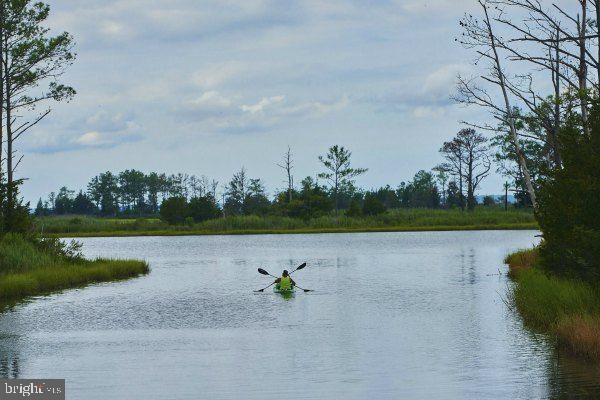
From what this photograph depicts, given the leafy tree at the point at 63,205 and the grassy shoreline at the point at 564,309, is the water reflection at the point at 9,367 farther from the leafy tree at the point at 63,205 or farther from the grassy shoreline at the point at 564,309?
the leafy tree at the point at 63,205

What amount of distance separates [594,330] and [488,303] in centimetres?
1148

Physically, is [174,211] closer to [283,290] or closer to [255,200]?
[255,200]

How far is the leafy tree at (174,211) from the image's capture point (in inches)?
4230

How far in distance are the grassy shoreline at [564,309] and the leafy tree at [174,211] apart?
273ft

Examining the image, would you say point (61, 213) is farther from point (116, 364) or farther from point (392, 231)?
point (116, 364)

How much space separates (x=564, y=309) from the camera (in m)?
20.6

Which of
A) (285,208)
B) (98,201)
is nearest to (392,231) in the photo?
(285,208)

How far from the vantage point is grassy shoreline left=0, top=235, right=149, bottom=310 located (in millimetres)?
32312

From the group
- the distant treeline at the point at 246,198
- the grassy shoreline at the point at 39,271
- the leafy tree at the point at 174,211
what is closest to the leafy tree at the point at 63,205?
the distant treeline at the point at 246,198

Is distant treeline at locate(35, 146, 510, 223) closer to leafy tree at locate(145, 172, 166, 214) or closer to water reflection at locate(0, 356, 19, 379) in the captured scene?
leafy tree at locate(145, 172, 166, 214)

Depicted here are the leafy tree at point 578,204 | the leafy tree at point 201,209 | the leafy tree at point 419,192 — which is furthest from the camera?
the leafy tree at point 419,192

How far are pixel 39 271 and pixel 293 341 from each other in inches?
703

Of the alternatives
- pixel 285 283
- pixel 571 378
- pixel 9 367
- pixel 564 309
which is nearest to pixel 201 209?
pixel 285 283

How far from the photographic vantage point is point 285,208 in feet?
344
